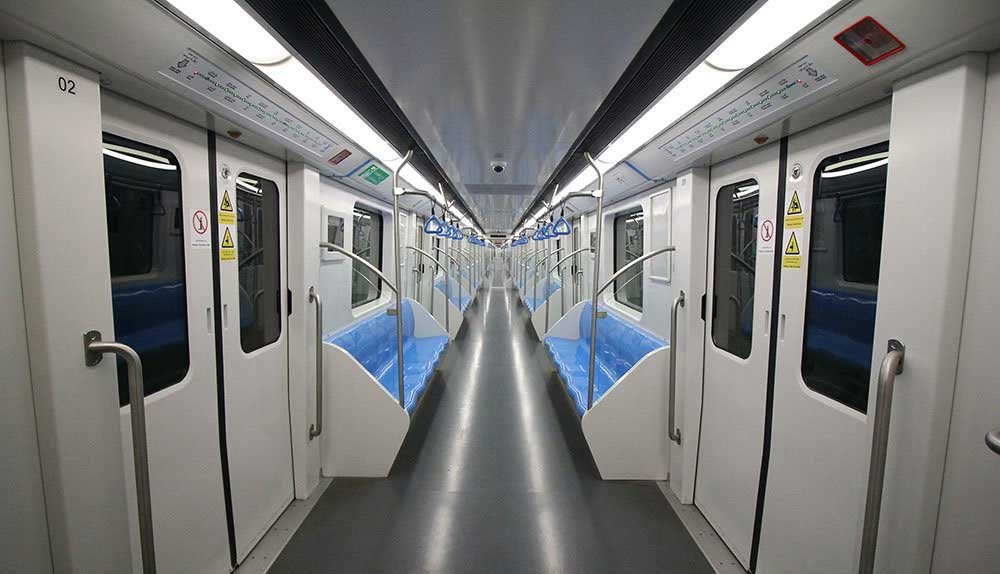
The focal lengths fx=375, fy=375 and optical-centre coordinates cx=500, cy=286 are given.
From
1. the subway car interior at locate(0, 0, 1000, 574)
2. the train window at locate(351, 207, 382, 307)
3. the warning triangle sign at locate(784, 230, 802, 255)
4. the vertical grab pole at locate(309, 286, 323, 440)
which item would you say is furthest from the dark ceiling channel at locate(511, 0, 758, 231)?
the train window at locate(351, 207, 382, 307)

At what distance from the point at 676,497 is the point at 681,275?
1.66 metres

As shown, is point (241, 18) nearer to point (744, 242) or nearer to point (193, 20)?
point (193, 20)

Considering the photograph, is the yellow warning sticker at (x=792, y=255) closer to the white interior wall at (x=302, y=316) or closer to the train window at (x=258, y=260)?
the white interior wall at (x=302, y=316)

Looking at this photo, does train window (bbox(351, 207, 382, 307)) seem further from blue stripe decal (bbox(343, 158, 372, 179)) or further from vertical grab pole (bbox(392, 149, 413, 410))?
vertical grab pole (bbox(392, 149, 413, 410))

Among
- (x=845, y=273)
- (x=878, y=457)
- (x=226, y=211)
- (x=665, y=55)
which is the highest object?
(x=665, y=55)

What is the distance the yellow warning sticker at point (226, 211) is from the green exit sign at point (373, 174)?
3.98 ft

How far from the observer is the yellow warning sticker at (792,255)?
73.8 inches

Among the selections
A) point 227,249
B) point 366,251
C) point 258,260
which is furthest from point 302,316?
point 366,251

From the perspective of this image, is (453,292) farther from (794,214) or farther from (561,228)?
(794,214)

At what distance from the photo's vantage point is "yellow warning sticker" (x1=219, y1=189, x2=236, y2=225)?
2.02 metres

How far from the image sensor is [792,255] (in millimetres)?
1911

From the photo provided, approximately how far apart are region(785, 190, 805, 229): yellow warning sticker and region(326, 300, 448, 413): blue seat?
9.51 feet

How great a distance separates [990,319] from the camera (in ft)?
3.74

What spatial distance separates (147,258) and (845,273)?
314cm
